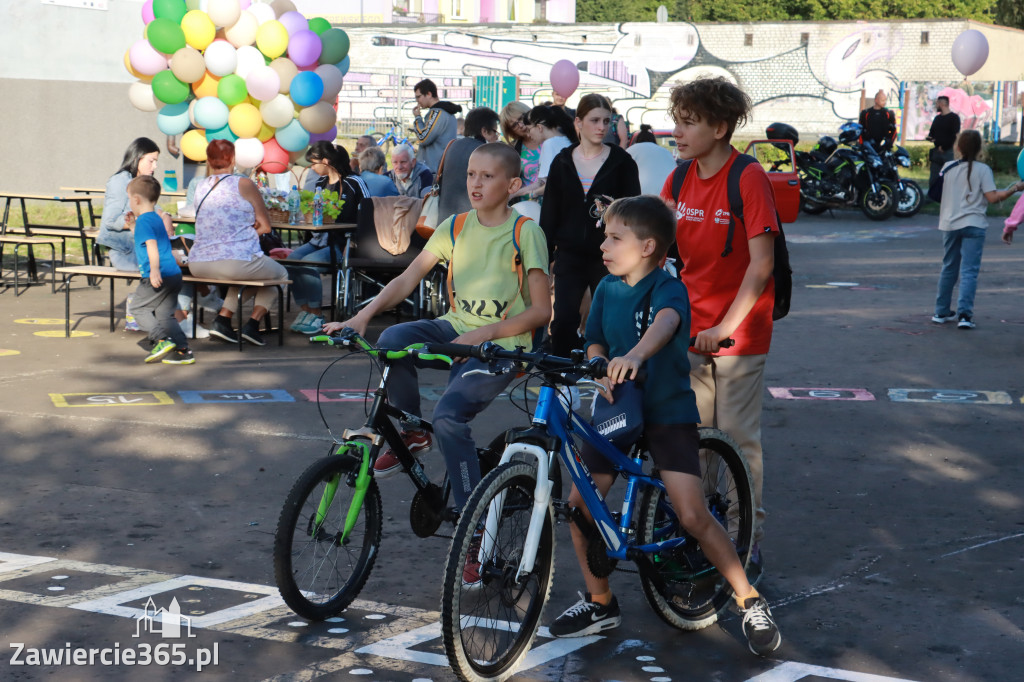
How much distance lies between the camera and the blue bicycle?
3951 millimetres

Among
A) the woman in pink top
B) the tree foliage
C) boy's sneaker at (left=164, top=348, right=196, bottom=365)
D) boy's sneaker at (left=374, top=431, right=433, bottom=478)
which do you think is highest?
the tree foliage

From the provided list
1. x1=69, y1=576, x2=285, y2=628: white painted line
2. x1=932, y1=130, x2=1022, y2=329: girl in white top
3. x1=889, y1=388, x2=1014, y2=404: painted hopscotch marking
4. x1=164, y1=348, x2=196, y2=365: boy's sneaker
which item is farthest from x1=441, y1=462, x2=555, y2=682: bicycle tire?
x1=932, y1=130, x2=1022, y2=329: girl in white top

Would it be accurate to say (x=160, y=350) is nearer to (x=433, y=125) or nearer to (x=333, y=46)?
(x=433, y=125)

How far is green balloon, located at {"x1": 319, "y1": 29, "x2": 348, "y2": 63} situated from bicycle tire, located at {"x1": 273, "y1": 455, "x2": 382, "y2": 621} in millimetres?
14561

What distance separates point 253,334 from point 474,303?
6089 millimetres

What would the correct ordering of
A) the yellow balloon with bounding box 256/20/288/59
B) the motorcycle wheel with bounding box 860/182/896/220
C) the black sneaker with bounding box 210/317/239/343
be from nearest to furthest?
1. the black sneaker with bounding box 210/317/239/343
2. the yellow balloon with bounding box 256/20/288/59
3. the motorcycle wheel with bounding box 860/182/896/220

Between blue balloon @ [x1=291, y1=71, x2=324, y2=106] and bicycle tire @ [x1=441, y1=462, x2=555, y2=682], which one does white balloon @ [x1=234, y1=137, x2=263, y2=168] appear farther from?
bicycle tire @ [x1=441, y1=462, x2=555, y2=682]

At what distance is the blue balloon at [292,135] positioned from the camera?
17.8 m

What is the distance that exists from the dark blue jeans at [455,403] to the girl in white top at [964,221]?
26.5ft

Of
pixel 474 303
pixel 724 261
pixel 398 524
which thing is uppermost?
pixel 724 261

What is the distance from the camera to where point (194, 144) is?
1741 centimetres

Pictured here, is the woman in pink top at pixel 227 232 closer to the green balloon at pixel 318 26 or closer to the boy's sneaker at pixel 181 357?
the boy's sneaker at pixel 181 357

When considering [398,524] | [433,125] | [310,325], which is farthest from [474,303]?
[433,125]

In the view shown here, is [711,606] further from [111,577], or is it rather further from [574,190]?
[574,190]
